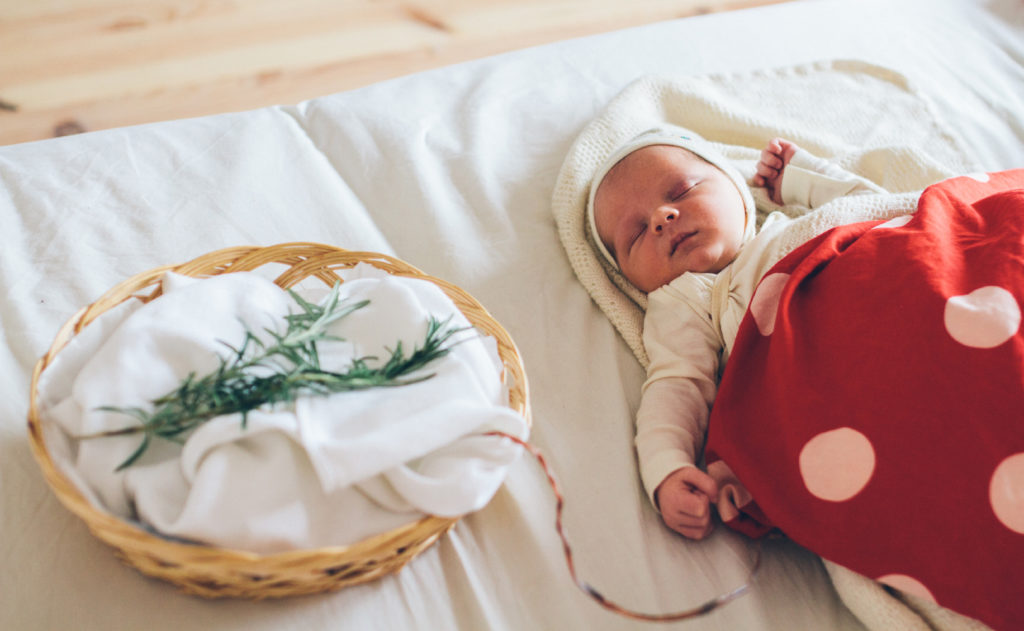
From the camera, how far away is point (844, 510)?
28.5 inches

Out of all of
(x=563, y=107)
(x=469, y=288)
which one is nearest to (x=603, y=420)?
(x=469, y=288)

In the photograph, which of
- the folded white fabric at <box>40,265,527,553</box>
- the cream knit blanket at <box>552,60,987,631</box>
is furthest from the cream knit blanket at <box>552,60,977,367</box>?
the folded white fabric at <box>40,265,527,553</box>

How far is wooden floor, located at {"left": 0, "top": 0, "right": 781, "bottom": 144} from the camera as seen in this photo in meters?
1.51

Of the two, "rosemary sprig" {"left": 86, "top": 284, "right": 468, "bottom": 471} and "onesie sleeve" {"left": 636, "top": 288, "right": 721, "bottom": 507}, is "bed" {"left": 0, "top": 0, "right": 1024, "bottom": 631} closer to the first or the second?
"onesie sleeve" {"left": 636, "top": 288, "right": 721, "bottom": 507}

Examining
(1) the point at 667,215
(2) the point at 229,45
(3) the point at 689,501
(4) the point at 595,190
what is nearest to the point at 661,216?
(1) the point at 667,215

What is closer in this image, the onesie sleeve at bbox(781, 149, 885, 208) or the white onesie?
the white onesie

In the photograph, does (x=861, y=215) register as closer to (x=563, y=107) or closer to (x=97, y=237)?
(x=563, y=107)

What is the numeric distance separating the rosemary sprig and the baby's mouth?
1.12 feet

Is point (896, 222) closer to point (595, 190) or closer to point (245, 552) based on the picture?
point (595, 190)

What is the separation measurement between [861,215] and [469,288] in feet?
1.53

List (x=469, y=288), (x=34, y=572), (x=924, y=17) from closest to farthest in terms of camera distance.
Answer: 1. (x=34, y=572)
2. (x=469, y=288)
3. (x=924, y=17)

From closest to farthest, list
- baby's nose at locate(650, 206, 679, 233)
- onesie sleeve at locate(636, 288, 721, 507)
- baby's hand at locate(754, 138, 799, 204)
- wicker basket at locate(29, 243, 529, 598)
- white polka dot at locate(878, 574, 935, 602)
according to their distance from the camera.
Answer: wicker basket at locate(29, 243, 529, 598) < white polka dot at locate(878, 574, 935, 602) < onesie sleeve at locate(636, 288, 721, 507) < baby's nose at locate(650, 206, 679, 233) < baby's hand at locate(754, 138, 799, 204)

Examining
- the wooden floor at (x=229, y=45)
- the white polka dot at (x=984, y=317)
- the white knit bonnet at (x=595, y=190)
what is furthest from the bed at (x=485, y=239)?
the wooden floor at (x=229, y=45)

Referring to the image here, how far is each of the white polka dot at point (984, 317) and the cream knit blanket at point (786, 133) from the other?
0.72ft
